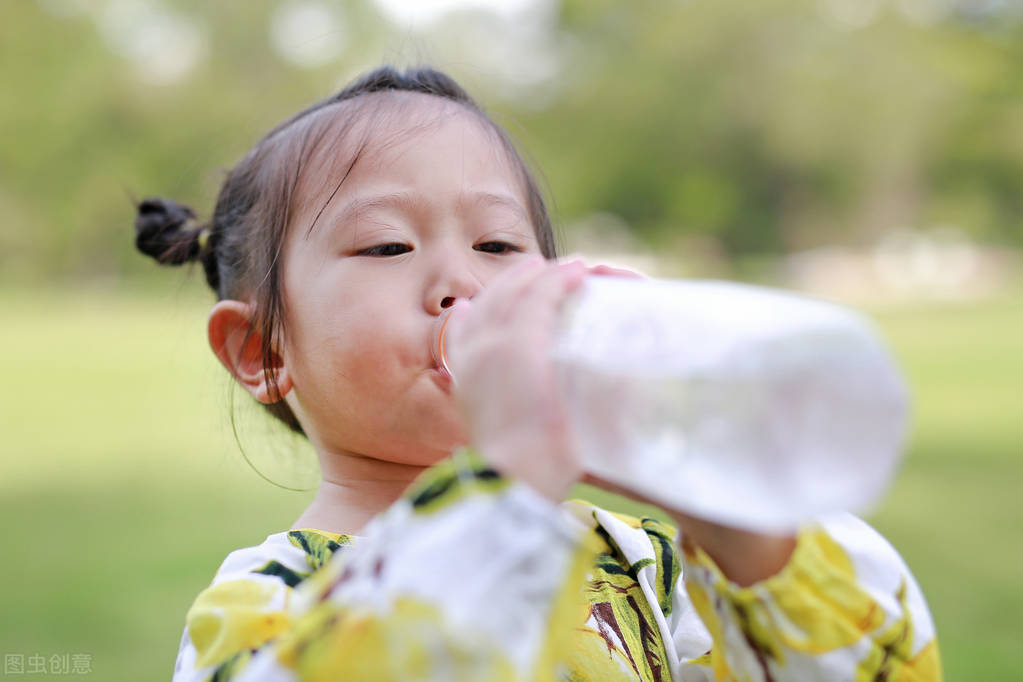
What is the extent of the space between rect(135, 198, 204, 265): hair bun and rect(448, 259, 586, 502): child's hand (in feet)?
3.75

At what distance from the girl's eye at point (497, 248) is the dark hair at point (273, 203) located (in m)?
0.17

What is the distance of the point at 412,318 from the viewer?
1.58 metres

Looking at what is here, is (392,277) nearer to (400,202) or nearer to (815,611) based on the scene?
(400,202)

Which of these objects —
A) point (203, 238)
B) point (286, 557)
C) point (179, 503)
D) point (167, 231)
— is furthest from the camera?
point (179, 503)

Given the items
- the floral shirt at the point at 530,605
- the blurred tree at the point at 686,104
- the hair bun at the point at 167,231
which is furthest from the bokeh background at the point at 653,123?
the floral shirt at the point at 530,605

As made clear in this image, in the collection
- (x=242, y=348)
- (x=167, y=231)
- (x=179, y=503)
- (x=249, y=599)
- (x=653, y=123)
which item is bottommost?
(x=179, y=503)

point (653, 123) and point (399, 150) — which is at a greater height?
point (399, 150)

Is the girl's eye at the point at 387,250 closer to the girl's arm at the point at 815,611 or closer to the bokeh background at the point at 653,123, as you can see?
the girl's arm at the point at 815,611

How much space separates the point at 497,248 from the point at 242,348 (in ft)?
1.52

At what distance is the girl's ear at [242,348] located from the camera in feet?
5.91


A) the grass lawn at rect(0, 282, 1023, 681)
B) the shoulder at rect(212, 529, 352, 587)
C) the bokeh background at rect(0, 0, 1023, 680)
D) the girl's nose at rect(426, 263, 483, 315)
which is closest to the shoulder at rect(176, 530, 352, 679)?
the shoulder at rect(212, 529, 352, 587)

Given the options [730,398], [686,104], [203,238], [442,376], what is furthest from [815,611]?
[686,104]

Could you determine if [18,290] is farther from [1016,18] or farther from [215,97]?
[1016,18]

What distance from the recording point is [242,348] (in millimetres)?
1862
